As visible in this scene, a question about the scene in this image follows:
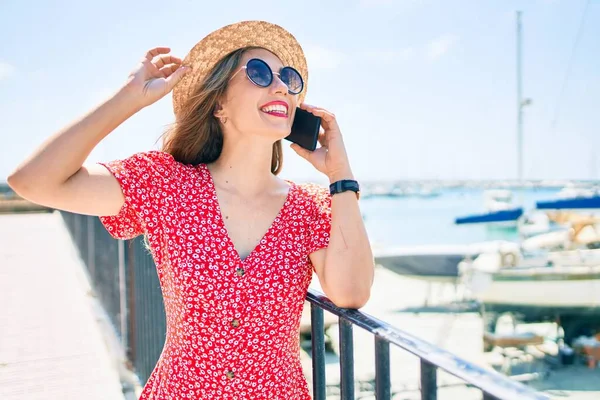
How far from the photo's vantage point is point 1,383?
139 inches

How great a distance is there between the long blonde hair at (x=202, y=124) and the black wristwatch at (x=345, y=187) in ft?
1.77

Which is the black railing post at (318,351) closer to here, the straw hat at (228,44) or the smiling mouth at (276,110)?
the smiling mouth at (276,110)

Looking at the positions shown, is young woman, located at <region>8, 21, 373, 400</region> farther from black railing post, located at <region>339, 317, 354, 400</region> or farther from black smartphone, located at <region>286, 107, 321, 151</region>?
black railing post, located at <region>339, 317, 354, 400</region>

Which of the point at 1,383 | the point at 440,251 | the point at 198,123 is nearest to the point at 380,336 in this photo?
the point at 198,123

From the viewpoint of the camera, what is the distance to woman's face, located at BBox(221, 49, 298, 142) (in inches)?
73.4

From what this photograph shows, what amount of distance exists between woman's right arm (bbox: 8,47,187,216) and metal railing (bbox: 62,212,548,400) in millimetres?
775

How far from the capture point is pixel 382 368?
1268 millimetres

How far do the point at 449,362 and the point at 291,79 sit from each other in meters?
1.25

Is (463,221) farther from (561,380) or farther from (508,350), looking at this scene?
(561,380)

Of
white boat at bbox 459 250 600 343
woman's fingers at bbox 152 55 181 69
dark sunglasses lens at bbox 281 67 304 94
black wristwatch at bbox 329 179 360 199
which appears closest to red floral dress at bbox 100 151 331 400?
black wristwatch at bbox 329 179 360 199

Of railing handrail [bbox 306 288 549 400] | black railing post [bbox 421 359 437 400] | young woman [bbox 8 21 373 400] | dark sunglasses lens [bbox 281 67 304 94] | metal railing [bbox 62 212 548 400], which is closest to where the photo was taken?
railing handrail [bbox 306 288 549 400]

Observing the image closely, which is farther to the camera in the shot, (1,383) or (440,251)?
(440,251)

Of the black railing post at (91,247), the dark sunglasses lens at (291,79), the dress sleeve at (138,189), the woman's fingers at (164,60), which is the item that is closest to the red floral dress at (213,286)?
the dress sleeve at (138,189)

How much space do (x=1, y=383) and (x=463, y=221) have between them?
1728 cm
